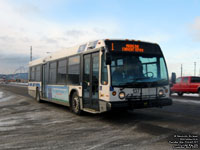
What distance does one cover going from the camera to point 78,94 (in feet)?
30.4

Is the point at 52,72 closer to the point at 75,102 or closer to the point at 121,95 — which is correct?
the point at 75,102

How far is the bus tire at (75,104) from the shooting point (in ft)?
30.7

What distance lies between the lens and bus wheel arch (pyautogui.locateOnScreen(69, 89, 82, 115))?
9375 mm

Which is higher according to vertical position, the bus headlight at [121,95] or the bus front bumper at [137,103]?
the bus headlight at [121,95]

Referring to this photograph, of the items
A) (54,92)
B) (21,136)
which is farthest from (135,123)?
(54,92)

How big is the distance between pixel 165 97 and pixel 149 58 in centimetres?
154

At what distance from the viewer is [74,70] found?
385 inches

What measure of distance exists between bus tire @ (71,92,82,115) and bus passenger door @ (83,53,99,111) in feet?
1.94

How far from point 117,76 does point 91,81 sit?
1.39 meters

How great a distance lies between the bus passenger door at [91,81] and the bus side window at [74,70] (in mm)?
604

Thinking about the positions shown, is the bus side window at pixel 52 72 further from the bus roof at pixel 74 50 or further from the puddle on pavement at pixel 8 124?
the puddle on pavement at pixel 8 124

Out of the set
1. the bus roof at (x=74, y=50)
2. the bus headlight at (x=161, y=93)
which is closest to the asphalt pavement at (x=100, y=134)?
the bus headlight at (x=161, y=93)

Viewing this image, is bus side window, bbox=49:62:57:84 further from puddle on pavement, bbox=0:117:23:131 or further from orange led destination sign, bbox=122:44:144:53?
orange led destination sign, bbox=122:44:144:53

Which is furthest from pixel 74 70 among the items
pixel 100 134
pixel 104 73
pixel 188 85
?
pixel 188 85
